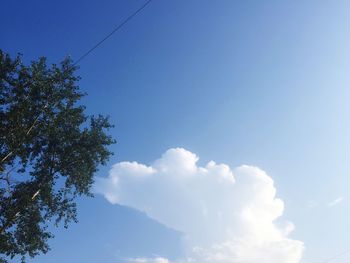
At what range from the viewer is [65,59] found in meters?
30.5

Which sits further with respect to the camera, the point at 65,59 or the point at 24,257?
the point at 65,59

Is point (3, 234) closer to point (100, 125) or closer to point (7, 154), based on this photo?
point (7, 154)

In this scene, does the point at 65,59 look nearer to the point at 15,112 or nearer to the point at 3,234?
the point at 15,112

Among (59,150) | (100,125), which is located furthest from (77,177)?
(100,125)

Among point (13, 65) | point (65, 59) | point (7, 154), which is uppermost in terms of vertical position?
point (65, 59)

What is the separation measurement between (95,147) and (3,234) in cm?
908

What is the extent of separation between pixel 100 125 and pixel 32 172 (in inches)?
255

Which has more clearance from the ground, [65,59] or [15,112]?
[65,59]

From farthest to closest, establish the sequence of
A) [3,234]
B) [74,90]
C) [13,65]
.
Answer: [74,90]
[13,65]
[3,234]

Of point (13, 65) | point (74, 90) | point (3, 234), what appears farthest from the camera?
point (74, 90)

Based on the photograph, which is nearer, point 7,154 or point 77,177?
point 7,154

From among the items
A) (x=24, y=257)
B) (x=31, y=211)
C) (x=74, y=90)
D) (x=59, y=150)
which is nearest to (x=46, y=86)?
(x=74, y=90)

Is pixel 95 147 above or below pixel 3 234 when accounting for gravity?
above

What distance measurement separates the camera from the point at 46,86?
1142 inches
